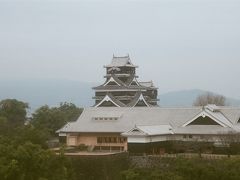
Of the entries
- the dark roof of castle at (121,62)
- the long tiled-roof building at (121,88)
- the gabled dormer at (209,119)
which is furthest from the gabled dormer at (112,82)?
the gabled dormer at (209,119)

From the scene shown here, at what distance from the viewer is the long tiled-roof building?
48844mm

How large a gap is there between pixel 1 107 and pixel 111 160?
78.9ft

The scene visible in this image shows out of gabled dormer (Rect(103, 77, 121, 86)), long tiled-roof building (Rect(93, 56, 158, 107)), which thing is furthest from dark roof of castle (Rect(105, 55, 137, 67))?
gabled dormer (Rect(103, 77, 121, 86))

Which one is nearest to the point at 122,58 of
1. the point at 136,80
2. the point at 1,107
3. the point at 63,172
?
the point at 136,80

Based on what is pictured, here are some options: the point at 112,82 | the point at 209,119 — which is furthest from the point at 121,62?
the point at 209,119

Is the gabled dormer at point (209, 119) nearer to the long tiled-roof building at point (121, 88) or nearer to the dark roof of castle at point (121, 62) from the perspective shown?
the long tiled-roof building at point (121, 88)

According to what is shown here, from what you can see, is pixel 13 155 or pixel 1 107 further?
pixel 1 107

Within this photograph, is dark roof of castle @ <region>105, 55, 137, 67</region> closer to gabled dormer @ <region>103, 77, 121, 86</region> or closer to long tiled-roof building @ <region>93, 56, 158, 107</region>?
long tiled-roof building @ <region>93, 56, 158, 107</region>

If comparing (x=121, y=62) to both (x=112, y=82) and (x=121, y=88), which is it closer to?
(x=112, y=82)

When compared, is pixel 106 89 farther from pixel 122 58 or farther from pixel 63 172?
pixel 63 172

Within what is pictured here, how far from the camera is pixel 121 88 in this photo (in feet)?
164

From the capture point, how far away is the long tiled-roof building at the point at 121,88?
4884cm

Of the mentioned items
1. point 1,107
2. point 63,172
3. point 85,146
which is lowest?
point 63,172

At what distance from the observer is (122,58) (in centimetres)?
5278
